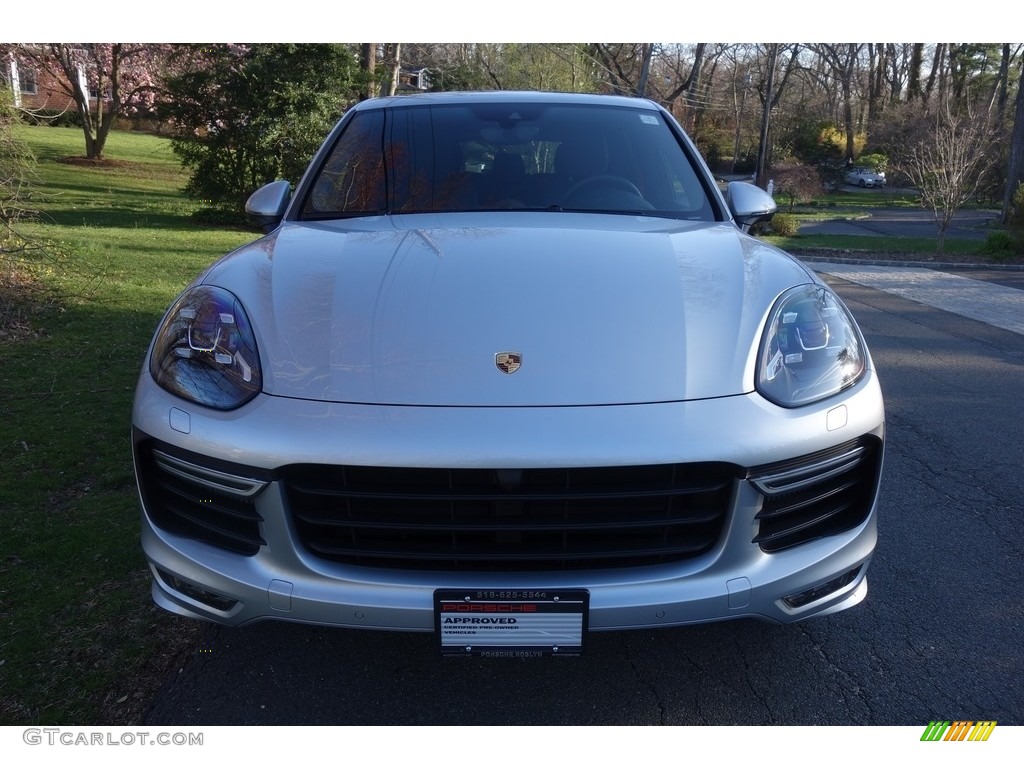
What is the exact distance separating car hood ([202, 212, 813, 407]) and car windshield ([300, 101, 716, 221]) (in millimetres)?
445

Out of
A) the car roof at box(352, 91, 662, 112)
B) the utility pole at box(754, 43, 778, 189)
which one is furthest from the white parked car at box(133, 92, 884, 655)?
the utility pole at box(754, 43, 778, 189)

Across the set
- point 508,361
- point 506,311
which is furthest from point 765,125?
point 508,361

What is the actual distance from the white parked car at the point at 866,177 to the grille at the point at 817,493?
4836 centimetres

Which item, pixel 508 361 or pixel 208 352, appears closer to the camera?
pixel 508 361

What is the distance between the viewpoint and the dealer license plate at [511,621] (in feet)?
6.49

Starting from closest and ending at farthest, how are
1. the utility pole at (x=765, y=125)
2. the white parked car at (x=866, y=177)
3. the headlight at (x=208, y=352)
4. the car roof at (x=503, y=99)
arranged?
1. the headlight at (x=208, y=352)
2. the car roof at (x=503, y=99)
3. the utility pole at (x=765, y=125)
4. the white parked car at (x=866, y=177)

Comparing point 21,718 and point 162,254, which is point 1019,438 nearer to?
point 21,718

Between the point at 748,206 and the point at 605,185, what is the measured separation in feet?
1.91

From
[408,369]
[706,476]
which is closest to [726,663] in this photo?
[706,476]

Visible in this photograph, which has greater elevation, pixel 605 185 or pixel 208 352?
pixel 605 185

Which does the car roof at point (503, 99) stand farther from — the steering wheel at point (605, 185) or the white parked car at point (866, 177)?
the white parked car at point (866, 177)

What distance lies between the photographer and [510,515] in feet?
6.61

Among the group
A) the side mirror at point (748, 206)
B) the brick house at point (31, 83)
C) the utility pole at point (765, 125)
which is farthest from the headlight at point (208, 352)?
the utility pole at point (765, 125)

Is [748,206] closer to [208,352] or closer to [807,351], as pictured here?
[807,351]
